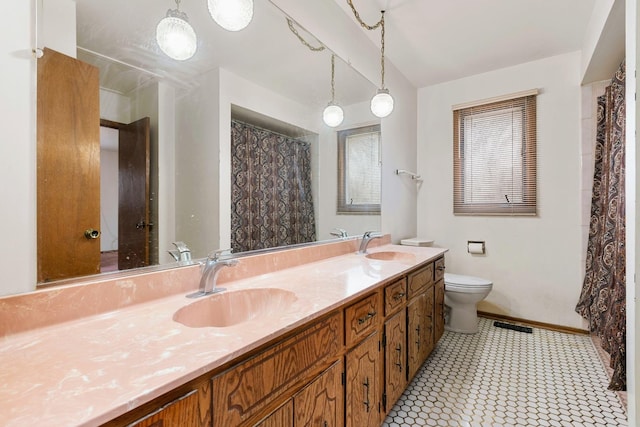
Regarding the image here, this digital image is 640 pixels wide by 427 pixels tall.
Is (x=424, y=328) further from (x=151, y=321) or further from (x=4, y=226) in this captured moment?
(x=4, y=226)

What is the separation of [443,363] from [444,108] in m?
2.41

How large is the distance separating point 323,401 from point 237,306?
445 millimetres

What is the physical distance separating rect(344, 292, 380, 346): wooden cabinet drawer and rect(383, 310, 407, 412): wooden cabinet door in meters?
0.15

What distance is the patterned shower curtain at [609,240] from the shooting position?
5.53 ft

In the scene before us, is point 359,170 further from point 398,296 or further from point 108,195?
point 108,195

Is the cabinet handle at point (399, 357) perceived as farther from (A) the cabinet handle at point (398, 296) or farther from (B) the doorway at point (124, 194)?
(B) the doorway at point (124, 194)

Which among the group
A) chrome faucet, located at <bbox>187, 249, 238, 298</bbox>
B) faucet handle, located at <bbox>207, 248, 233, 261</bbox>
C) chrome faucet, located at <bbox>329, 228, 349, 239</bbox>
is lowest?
chrome faucet, located at <bbox>187, 249, 238, 298</bbox>

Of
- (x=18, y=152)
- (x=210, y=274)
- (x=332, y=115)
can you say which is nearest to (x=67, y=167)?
(x=18, y=152)

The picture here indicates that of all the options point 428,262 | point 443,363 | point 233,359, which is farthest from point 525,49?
point 233,359

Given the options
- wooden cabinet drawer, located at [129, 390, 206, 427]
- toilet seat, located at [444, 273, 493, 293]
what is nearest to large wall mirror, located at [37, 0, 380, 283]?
wooden cabinet drawer, located at [129, 390, 206, 427]

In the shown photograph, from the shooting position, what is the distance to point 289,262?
157cm

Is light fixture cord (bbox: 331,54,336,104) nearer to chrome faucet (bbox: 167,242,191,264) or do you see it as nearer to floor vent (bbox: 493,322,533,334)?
chrome faucet (bbox: 167,242,191,264)

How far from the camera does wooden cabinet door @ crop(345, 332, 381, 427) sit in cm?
111

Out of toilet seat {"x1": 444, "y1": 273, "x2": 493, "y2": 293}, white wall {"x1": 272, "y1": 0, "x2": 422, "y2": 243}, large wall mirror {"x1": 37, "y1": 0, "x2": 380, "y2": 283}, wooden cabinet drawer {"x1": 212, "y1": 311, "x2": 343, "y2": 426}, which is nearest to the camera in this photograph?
wooden cabinet drawer {"x1": 212, "y1": 311, "x2": 343, "y2": 426}
